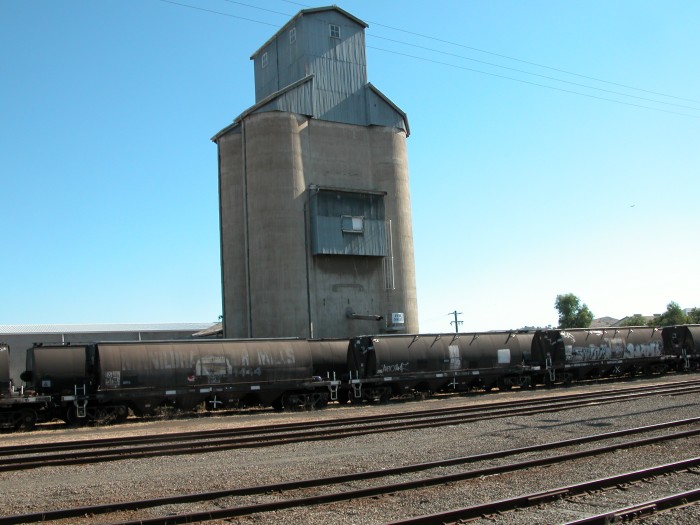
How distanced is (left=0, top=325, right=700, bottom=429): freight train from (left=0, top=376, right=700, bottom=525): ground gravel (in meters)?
4.37

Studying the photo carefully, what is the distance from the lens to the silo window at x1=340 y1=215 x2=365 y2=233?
46125 millimetres

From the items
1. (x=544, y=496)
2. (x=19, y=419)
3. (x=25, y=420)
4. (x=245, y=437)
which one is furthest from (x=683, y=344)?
(x=19, y=419)

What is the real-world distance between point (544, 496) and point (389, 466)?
3838 mm

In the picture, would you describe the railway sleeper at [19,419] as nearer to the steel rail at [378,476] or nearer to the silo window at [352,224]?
the steel rail at [378,476]

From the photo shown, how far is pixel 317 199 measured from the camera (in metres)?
45.7

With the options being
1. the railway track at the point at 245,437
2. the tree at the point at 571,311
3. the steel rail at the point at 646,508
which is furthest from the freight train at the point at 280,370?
the tree at the point at 571,311

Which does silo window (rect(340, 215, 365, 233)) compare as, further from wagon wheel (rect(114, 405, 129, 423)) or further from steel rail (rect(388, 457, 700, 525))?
steel rail (rect(388, 457, 700, 525))

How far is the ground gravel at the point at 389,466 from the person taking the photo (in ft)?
31.1

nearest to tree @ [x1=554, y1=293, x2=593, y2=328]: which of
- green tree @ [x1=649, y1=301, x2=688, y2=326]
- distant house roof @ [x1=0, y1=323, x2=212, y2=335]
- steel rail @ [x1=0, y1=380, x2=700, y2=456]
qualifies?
green tree @ [x1=649, y1=301, x2=688, y2=326]

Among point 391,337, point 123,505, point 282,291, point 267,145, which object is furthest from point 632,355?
point 123,505

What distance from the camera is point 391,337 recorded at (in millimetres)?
31984

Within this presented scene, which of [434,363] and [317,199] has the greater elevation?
[317,199]

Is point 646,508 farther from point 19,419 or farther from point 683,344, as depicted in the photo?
point 683,344

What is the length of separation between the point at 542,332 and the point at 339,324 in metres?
14.4
